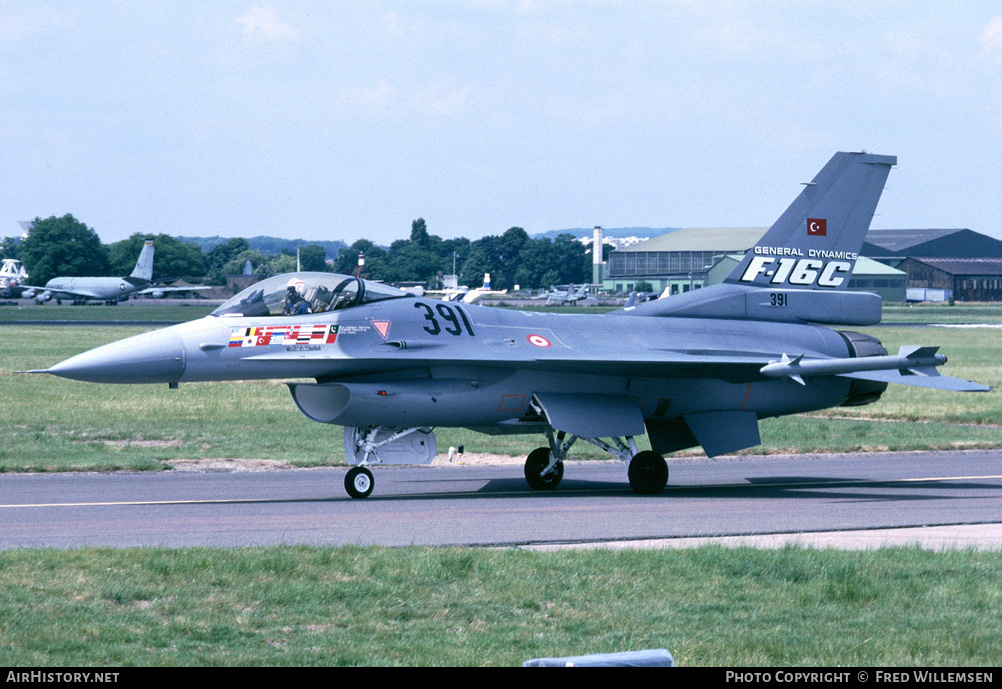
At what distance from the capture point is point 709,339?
2000 cm

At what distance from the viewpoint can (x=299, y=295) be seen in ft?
56.1

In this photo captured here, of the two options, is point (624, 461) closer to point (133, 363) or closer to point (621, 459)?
point (621, 459)

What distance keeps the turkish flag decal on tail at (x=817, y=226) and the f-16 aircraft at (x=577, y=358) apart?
0.04 meters

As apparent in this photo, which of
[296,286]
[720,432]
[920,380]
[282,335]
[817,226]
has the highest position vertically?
[817,226]

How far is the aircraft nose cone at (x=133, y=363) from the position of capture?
1561 centimetres

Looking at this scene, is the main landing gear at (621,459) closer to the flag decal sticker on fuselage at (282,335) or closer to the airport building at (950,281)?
the flag decal sticker on fuselage at (282,335)

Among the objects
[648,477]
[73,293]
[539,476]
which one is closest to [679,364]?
[648,477]

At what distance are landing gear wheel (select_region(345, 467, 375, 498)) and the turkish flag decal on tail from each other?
368 inches

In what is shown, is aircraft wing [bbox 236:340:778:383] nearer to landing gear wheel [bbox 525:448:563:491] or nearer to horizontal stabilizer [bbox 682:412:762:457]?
horizontal stabilizer [bbox 682:412:762:457]

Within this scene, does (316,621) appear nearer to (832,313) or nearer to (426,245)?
(832,313)

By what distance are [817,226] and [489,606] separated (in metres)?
13.9

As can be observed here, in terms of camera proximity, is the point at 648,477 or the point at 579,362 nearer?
the point at 579,362

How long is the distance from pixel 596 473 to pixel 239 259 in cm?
15556
